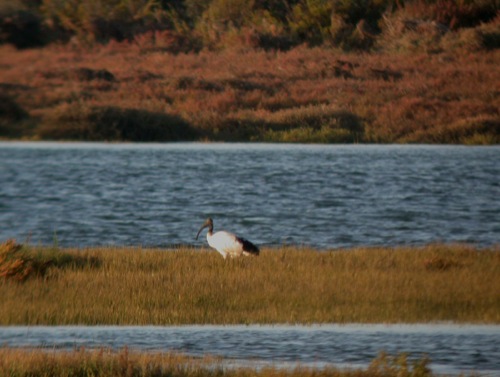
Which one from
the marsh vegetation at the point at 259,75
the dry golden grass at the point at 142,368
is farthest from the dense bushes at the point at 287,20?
the dry golden grass at the point at 142,368

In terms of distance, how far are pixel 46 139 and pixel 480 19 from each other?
71.1ft

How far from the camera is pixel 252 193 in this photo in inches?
1240

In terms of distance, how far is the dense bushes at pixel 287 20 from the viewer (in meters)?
49.8

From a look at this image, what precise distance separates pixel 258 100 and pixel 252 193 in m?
11.9

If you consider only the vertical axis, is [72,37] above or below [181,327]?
below

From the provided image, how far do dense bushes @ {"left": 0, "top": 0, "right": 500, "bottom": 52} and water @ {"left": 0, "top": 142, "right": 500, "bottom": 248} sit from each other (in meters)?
9.23

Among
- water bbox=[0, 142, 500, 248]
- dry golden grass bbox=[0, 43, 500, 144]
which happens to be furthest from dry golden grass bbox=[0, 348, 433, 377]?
dry golden grass bbox=[0, 43, 500, 144]

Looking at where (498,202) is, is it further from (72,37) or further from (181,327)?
(181,327)

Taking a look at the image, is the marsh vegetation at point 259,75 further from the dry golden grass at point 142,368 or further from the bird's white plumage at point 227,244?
the dry golden grass at point 142,368

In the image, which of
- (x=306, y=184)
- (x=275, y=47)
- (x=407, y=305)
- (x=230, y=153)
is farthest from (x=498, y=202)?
(x=275, y=47)

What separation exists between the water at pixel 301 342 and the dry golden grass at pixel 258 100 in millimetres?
25850

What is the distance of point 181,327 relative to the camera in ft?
39.8

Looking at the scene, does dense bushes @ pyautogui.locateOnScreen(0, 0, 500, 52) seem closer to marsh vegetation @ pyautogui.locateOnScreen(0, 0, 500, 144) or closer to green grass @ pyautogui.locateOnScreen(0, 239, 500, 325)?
marsh vegetation @ pyautogui.locateOnScreen(0, 0, 500, 144)

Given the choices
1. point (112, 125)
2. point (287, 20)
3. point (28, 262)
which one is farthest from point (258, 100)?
point (28, 262)
